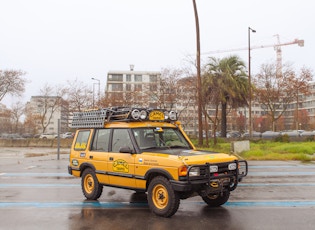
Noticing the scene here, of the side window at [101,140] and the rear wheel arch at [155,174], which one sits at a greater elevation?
the side window at [101,140]

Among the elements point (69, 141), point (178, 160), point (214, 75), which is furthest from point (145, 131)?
point (69, 141)

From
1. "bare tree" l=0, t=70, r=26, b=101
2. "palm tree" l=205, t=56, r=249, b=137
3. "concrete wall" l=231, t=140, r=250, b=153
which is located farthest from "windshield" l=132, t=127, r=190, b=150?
"bare tree" l=0, t=70, r=26, b=101

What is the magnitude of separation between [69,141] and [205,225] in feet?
105

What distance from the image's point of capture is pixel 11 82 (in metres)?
49.0

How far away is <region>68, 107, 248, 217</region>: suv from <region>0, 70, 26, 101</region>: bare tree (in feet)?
144

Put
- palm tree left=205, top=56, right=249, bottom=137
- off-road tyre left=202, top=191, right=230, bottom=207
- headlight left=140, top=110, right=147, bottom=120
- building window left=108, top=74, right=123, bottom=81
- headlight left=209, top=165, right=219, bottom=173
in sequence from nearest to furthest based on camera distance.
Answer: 1. headlight left=209, top=165, right=219, bottom=173
2. off-road tyre left=202, top=191, right=230, bottom=207
3. headlight left=140, top=110, right=147, bottom=120
4. palm tree left=205, top=56, right=249, bottom=137
5. building window left=108, top=74, right=123, bottom=81

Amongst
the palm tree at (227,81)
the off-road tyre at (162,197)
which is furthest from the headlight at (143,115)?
the palm tree at (227,81)

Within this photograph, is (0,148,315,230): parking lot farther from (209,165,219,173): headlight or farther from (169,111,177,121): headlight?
(169,111,177,121): headlight

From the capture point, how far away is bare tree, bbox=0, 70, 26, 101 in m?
48.6

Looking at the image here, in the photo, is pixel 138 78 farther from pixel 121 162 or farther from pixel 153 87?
pixel 121 162

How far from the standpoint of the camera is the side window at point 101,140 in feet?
26.6

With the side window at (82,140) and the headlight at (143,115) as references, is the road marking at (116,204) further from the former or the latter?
the headlight at (143,115)

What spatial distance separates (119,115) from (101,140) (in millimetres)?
810

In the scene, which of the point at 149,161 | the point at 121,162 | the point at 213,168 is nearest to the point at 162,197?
the point at 149,161
